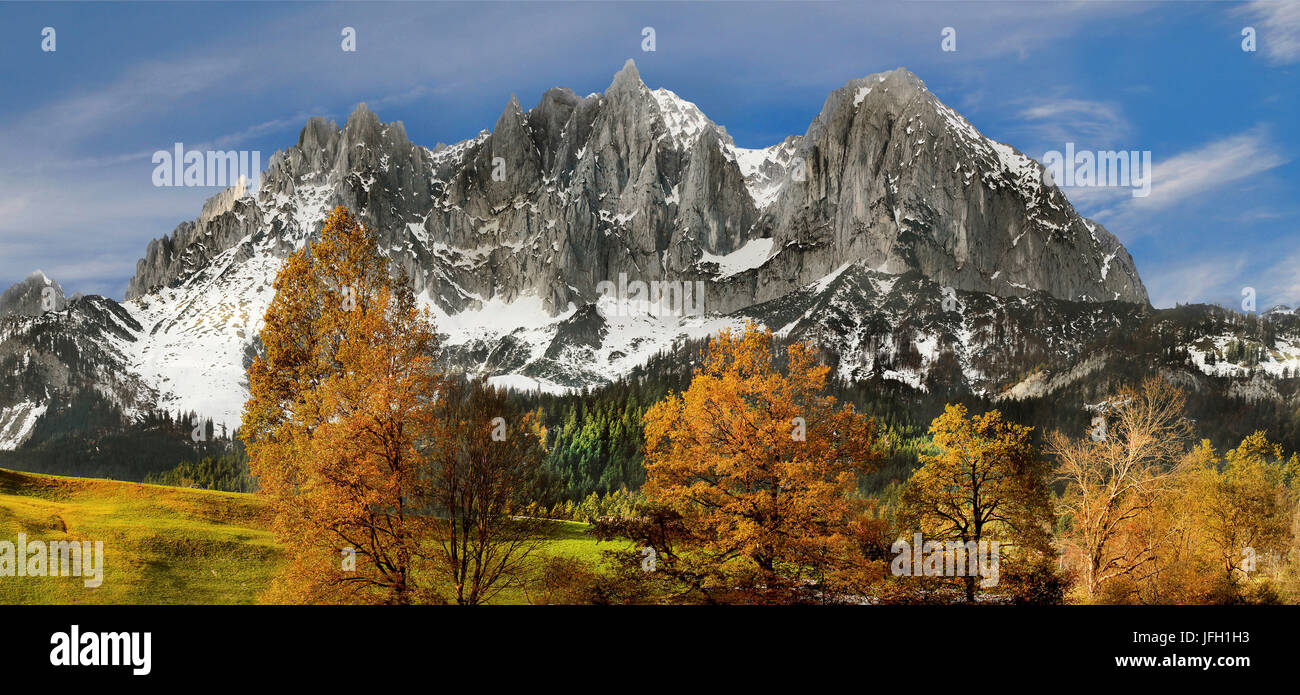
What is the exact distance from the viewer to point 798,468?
42.4 metres

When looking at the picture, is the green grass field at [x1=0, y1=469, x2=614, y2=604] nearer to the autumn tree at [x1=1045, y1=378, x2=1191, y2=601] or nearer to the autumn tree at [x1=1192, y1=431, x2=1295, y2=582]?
the autumn tree at [x1=1045, y1=378, x2=1191, y2=601]

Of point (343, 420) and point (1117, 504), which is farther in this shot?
point (1117, 504)

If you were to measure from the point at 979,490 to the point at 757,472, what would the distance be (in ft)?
A: 55.5

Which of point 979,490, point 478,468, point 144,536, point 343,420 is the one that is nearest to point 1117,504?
point 979,490

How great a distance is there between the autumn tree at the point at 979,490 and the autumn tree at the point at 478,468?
2460 cm

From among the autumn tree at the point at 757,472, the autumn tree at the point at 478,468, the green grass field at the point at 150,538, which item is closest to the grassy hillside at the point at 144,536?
the green grass field at the point at 150,538

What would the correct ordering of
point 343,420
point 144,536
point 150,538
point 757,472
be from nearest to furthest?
point 343,420 → point 757,472 → point 150,538 → point 144,536

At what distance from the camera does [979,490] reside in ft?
175

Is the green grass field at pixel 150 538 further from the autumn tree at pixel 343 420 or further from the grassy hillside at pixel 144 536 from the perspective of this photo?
the autumn tree at pixel 343 420

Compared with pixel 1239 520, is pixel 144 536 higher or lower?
higher

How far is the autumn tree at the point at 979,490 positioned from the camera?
51.8 meters

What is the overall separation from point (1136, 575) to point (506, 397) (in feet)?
125

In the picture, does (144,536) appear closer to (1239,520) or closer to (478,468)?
(478,468)
